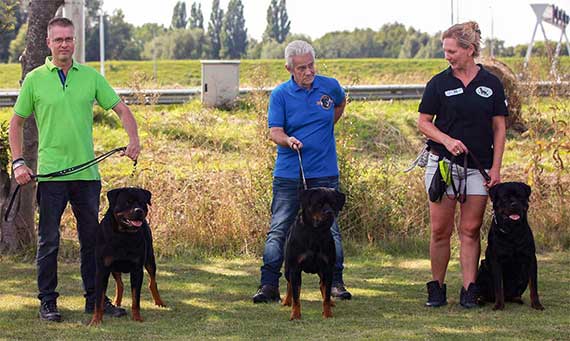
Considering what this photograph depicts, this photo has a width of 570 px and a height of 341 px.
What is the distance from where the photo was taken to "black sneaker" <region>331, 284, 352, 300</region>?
7.41 m

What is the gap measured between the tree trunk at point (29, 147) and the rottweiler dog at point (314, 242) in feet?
10.5

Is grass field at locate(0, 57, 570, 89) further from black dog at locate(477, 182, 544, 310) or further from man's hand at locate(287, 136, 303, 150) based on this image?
man's hand at locate(287, 136, 303, 150)

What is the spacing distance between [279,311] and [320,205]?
912 mm

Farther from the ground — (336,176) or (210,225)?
(336,176)

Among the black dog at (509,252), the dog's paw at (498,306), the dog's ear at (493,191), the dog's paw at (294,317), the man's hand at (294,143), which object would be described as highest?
the man's hand at (294,143)

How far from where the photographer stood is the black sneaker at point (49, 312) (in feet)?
21.9

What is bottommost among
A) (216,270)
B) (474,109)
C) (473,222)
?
(216,270)

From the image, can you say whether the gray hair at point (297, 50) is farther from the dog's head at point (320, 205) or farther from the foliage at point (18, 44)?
the foliage at point (18, 44)

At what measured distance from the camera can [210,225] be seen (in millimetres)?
9602

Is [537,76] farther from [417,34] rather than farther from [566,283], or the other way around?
[417,34]

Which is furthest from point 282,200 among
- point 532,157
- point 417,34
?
point 417,34

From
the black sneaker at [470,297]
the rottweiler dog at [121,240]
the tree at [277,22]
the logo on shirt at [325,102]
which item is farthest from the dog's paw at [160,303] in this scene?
the tree at [277,22]

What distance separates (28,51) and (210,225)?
2.27 metres

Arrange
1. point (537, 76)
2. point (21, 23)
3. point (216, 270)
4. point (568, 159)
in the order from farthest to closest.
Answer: point (21, 23), point (537, 76), point (568, 159), point (216, 270)
